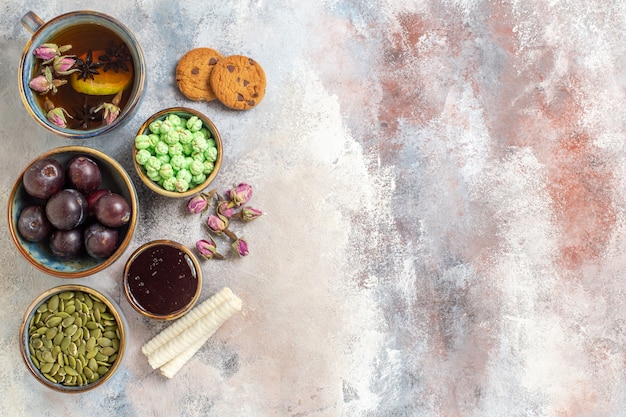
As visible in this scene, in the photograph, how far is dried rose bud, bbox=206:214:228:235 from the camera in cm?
215

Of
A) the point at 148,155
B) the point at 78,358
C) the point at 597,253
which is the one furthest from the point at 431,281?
the point at 78,358

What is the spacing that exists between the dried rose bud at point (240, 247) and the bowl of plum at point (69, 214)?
0.43 metres

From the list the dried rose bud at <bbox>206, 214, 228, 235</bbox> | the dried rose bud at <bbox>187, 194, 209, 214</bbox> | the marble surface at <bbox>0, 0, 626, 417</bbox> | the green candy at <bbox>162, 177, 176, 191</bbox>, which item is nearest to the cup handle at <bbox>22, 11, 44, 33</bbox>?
the marble surface at <bbox>0, 0, 626, 417</bbox>

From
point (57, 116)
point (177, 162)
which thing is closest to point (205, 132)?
point (177, 162)

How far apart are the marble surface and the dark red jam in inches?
5.5

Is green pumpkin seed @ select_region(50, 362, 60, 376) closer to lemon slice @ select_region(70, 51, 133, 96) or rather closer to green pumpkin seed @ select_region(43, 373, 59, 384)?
green pumpkin seed @ select_region(43, 373, 59, 384)

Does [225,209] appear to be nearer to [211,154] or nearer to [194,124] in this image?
[211,154]

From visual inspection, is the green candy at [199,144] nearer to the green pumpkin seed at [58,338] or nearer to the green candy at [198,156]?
the green candy at [198,156]

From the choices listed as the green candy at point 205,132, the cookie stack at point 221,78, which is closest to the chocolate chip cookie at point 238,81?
the cookie stack at point 221,78

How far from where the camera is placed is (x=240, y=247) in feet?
7.12

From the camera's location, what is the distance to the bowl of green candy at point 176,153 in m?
1.99

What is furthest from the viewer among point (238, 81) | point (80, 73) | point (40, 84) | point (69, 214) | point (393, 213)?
point (393, 213)

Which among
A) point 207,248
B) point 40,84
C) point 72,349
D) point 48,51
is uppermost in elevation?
point 48,51

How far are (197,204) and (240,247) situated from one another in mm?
232
